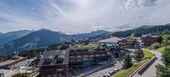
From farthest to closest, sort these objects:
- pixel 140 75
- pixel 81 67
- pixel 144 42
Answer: pixel 144 42 → pixel 81 67 → pixel 140 75

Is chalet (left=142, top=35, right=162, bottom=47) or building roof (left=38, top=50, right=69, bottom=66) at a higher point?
chalet (left=142, top=35, right=162, bottom=47)

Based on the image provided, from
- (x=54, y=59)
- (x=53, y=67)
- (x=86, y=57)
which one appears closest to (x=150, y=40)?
(x=86, y=57)

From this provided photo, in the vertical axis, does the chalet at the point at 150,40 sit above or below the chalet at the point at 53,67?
above

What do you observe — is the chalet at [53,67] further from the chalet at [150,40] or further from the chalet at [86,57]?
the chalet at [150,40]

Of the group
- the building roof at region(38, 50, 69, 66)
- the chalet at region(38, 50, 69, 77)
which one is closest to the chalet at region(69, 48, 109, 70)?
the building roof at region(38, 50, 69, 66)

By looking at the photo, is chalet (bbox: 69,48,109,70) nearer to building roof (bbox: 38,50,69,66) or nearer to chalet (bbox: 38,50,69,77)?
building roof (bbox: 38,50,69,66)

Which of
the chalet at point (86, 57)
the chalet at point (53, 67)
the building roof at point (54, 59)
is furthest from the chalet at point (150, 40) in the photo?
the chalet at point (53, 67)

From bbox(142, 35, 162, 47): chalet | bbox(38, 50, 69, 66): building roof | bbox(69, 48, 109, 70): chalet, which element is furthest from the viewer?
bbox(142, 35, 162, 47): chalet

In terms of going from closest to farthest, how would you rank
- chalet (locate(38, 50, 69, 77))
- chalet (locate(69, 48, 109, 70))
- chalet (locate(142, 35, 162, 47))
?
chalet (locate(38, 50, 69, 77)), chalet (locate(69, 48, 109, 70)), chalet (locate(142, 35, 162, 47))

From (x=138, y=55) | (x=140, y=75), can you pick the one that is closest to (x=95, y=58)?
(x=138, y=55)

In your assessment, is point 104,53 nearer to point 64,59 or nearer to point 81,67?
point 81,67

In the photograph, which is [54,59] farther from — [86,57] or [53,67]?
[86,57]
